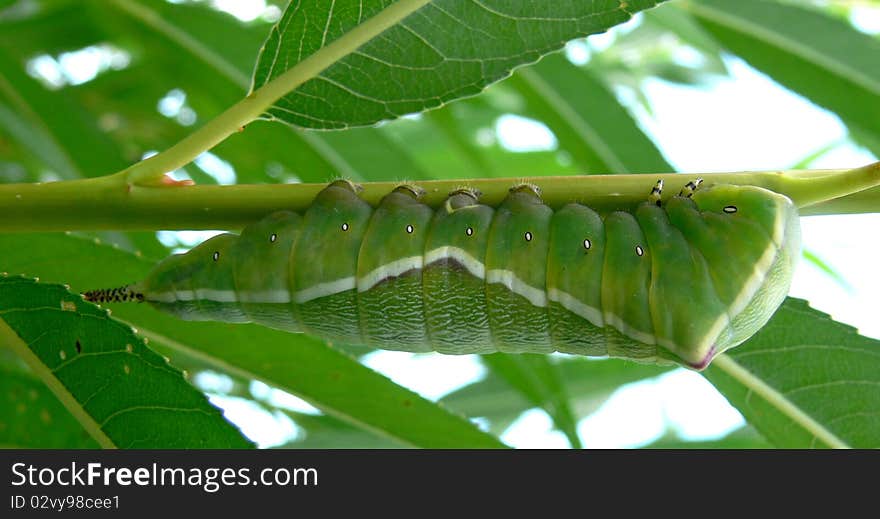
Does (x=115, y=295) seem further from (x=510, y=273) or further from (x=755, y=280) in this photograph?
(x=755, y=280)

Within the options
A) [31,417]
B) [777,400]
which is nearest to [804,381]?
[777,400]

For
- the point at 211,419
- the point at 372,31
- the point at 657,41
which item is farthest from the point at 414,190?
the point at 657,41

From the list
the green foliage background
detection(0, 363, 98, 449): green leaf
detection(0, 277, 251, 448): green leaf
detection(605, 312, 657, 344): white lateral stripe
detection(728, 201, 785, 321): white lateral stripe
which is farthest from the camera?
detection(0, 363, 98, 449): green leaf

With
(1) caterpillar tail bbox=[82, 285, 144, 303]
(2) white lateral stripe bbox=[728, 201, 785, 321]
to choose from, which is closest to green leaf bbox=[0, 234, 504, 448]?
(1) caterpillar tail bbox=[82, 285, 144, 303]

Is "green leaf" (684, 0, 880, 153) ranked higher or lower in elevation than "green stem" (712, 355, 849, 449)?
higher

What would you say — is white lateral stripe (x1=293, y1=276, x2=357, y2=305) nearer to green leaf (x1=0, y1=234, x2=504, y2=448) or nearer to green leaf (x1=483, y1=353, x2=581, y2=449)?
green leaf (x1=0, y1=234, x2=504, y2=448)

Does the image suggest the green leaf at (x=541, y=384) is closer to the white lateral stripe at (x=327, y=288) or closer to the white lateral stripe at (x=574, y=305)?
the white lateral stripe at (x=574, y=305)

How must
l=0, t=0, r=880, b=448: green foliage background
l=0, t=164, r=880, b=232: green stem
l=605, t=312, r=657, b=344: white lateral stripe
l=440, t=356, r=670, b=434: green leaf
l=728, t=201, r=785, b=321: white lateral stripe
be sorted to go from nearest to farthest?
l=0, t=164, r=880, b=232: green stem
l=0, t=0, r=880, b=448: green foliage background
l=728, t=201, r=785, b=321: white lateral stripe
l=605, t=312, r=657, b=344: white lateral stripe
l=440, t=356, r=670, b=434: green leaf

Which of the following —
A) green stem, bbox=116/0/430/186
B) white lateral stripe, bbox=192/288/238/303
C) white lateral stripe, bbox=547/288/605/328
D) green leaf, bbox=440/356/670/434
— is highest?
green leaf, bbox=440/356/670/434
